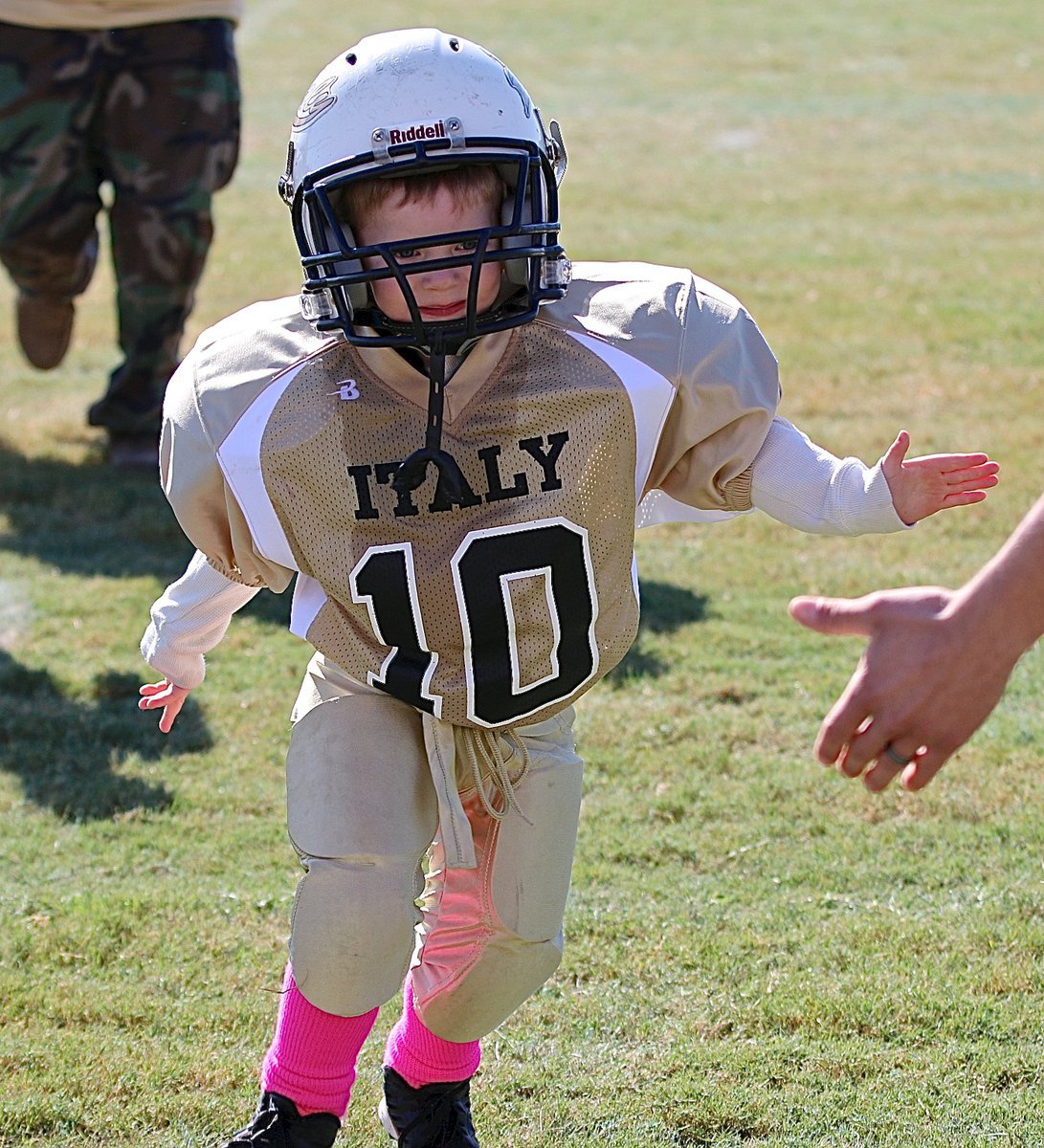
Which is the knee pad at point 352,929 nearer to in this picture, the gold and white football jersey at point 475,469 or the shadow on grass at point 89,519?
the gold and white football jersey at point 475,469

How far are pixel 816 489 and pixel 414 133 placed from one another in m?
0.82

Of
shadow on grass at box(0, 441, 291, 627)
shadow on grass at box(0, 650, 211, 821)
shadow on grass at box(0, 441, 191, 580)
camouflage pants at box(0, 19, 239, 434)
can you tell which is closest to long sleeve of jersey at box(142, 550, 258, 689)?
shadow on grass at box(0, 650, 211, 821)

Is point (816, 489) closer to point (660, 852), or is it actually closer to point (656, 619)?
point (660, 852)

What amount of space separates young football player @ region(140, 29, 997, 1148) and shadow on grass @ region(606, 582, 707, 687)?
196cm

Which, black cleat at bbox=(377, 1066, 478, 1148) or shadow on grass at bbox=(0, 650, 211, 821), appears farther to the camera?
shadow on grass at bbox=(0, 650, 211, 821)

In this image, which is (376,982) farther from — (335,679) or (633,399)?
(633,399)

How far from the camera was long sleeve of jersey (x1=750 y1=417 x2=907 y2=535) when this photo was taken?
8.58 ft

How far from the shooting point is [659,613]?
5.18 m

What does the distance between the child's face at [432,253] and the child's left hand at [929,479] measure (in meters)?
0.67

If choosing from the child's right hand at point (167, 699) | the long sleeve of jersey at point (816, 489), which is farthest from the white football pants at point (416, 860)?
the long sleeve of jersey at point (816, 489)

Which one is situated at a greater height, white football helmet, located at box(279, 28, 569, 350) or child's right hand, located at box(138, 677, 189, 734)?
white football helmet, located at box(279, 28, 569, 350)

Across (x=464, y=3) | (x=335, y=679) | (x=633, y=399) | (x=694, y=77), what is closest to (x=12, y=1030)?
(x=335, y=679)

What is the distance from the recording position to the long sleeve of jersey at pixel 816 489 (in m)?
2.62

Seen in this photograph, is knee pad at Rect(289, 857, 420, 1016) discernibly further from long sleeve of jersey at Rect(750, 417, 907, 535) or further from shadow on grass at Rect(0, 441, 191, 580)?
shadow on grass at Rect(0, 441, 191, 580)
